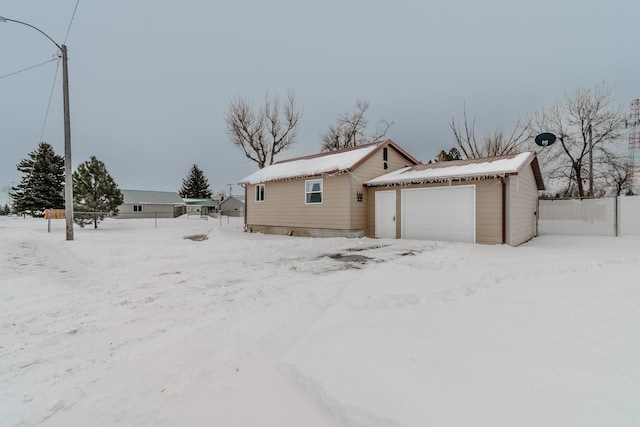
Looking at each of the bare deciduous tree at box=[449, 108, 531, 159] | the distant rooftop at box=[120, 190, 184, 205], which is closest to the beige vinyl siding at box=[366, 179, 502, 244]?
the bare deciduous tree at box=[449, 108, 531, 159]

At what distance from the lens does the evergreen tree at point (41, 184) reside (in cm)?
3269

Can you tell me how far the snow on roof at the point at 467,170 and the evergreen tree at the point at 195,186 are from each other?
54437mm

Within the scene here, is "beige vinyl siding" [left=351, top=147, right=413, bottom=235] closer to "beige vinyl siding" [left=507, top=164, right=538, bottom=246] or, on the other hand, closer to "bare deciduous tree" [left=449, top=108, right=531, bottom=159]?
"beige vinyl siding" [left=507, top=164, right=538, bottom=246]

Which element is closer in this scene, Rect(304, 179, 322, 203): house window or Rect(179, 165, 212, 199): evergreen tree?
Rect(304, 179, 322, 203): house window

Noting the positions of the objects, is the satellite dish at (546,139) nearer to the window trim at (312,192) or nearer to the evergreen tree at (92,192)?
the window trim at (312,192)

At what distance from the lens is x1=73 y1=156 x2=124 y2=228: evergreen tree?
17672mm

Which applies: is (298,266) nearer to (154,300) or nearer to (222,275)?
(222,275)

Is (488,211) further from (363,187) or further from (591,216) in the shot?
Answer: (591,216)

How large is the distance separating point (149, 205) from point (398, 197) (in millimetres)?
42148

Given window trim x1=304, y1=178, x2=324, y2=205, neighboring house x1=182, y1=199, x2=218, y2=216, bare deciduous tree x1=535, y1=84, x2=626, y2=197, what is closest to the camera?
window trim x1=304, y1=178, x2=324, y2=205

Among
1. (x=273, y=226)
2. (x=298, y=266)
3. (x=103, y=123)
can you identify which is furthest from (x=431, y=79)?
(x=103, y=123)

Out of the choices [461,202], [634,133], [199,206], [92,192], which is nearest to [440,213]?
[461,202]

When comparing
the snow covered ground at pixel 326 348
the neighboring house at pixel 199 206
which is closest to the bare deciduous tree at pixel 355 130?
the snow covered ground at pixel 326 348

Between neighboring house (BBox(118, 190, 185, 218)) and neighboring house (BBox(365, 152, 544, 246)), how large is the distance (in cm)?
3699
